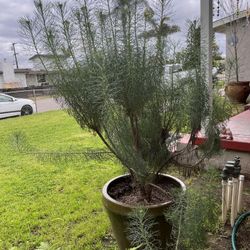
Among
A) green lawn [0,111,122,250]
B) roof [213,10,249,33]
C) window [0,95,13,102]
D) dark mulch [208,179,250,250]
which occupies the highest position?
roof [213,10,249,33]

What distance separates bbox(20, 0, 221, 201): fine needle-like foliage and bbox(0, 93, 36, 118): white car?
8.97 metres

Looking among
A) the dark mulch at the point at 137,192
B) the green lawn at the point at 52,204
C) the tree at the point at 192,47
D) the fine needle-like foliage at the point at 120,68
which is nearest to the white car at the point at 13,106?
the green lawn at the point at 52,204

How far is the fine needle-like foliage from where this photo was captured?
1626 mm

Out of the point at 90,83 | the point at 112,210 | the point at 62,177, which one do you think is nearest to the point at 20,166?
the point at 62,177

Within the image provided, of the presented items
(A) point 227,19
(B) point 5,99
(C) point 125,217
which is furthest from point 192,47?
(B) point 5,99

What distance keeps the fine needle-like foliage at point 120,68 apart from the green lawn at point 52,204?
0.40m

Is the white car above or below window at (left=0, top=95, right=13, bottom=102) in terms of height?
below

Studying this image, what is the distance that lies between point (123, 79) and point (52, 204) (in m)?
1.78

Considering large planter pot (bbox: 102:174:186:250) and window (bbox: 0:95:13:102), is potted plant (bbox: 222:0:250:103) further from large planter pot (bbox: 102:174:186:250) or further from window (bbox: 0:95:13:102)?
window (bbox: 0:95:13:102)

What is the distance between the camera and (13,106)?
10.1 meters

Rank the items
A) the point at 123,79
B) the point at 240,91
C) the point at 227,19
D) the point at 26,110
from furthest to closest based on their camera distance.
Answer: the point at 26,110, the point at 227,19, the point at 240,91, the point at 123,79

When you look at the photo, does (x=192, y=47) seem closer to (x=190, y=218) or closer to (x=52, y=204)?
(x=190, y=218)

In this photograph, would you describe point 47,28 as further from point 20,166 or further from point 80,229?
point 20,166

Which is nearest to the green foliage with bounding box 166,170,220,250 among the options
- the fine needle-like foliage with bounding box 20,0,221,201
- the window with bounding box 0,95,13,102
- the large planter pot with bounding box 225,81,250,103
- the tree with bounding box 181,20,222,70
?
the fine needle-like foliage with bounding box 20,0,221,201
